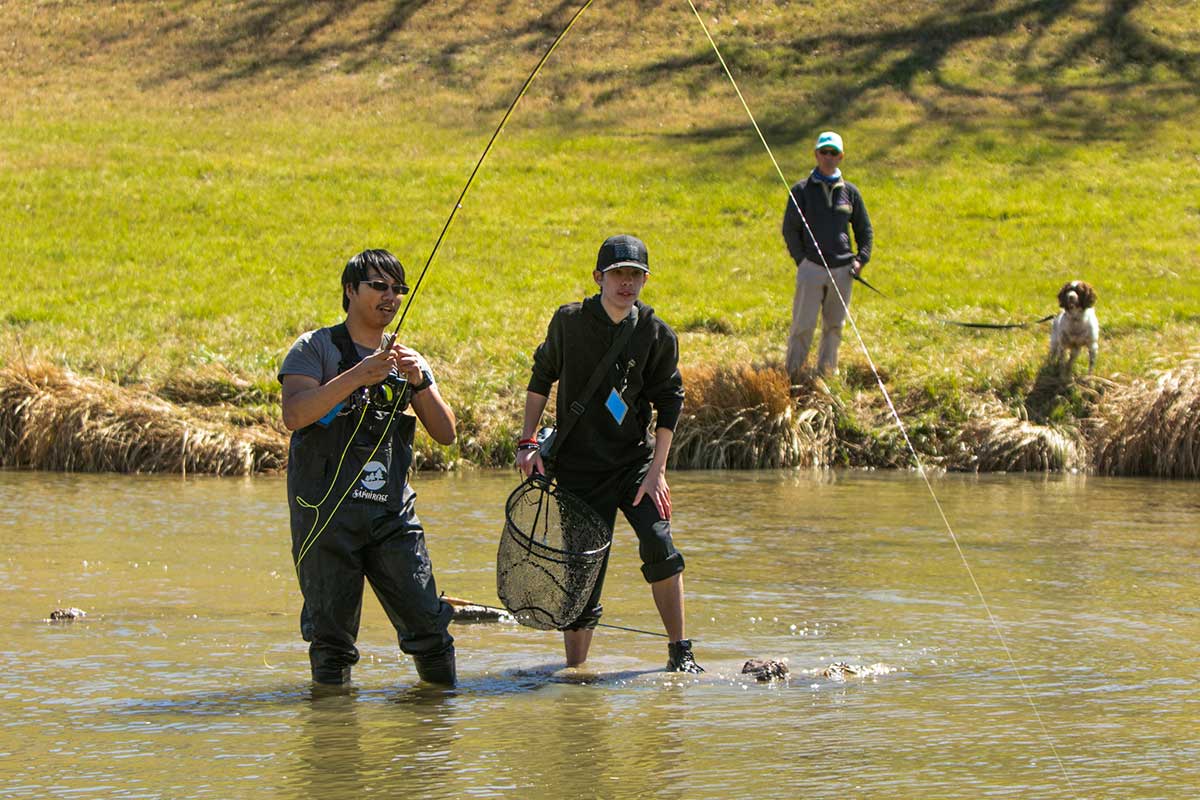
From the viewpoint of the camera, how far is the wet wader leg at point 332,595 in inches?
244

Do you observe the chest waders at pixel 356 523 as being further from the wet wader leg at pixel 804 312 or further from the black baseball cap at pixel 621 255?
the wet wader leg at pixel 804 312

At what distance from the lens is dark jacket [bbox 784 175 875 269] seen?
1414cm

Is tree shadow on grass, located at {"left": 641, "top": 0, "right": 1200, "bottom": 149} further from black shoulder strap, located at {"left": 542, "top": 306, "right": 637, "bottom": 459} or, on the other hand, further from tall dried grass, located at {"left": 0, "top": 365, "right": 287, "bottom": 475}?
black shoulder strap, located at {"left": 542, "top": 306, "right": 637, "bottom": 459}

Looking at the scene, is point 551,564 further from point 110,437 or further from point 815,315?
point 815,315

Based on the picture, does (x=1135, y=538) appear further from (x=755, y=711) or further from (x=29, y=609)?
(x=29, y=609)

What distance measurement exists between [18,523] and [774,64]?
22176mm

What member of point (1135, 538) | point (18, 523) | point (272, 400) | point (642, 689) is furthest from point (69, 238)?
point (642, 689)

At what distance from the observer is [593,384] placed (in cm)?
678

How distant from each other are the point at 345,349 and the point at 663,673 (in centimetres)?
187

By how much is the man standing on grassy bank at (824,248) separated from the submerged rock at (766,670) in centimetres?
753

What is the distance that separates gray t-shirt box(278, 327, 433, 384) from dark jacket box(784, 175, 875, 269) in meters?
8.31

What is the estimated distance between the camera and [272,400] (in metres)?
14.4

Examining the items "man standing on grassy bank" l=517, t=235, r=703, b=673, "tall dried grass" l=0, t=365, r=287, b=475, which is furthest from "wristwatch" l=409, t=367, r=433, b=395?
"tall dried grass" l=0, t=365, r=287, b=475

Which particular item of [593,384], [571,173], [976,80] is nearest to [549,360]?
[593,384]
